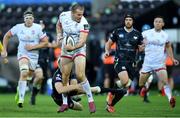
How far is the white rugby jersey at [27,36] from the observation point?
67.4 ft

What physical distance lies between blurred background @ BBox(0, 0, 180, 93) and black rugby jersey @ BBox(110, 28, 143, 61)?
32.4 ft

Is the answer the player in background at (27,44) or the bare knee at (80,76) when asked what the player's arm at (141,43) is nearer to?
the player in background at (27,44)

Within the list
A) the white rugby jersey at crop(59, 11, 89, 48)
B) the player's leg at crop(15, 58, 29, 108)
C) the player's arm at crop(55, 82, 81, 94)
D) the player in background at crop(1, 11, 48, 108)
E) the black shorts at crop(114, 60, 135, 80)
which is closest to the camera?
the white rugby jersey at crop(59, 11, 89, 48)

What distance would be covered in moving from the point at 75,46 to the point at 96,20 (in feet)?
50.4

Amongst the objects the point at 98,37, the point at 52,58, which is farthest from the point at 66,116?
the point at 98,37

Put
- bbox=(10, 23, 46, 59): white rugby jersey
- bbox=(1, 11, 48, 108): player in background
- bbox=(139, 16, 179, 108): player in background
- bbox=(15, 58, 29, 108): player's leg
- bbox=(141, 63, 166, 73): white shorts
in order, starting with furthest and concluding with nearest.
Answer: bbox=(141, 63, 166, 73): white shorts → bbox=(139, 16, 179, 108): player in background → bbox=(10, 23, 46, 59): white rugby jersey → bbox=(1, 11, 48, 108): player in background → bbox=(15, 58, 29, 108): player's leg

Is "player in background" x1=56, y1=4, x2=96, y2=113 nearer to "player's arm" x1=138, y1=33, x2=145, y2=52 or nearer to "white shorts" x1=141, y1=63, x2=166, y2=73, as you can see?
"player's arm" x1=138, y1=33, x2=145, y2=52

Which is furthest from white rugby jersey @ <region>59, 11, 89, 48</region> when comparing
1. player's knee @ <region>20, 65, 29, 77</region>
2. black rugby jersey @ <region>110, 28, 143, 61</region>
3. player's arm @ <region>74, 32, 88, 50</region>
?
player's knee @ <region>20, 65, 29, 77</region>

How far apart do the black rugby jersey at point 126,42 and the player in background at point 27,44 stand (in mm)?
1991

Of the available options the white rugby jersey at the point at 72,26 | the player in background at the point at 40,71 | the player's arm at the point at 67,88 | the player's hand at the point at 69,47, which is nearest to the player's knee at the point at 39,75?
the player in background at the point at 40,71

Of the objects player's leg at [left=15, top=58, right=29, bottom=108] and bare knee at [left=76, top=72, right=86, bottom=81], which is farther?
player's leg at [left=15, top=58, right=29, bottom=108]

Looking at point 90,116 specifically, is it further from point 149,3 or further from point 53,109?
point 149,3

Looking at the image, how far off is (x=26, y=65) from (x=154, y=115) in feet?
15.0

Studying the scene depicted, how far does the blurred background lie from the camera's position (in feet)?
102
